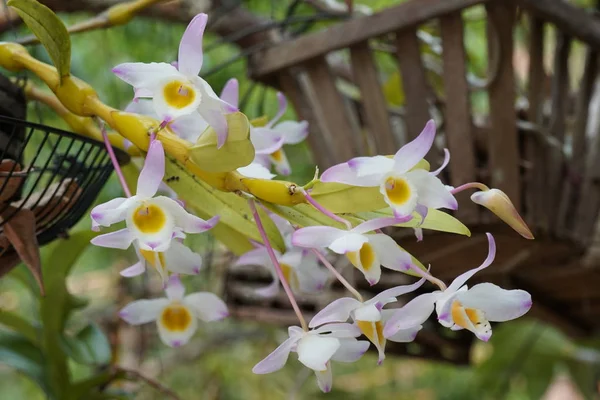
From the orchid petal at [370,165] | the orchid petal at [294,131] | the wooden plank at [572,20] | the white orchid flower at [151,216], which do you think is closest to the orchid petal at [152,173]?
the white orchid flower at [151,216]

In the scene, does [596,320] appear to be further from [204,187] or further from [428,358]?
[204,187]

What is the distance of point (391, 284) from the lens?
0.98 m

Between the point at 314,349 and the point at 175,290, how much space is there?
173mm

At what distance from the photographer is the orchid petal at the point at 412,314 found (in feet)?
1.19

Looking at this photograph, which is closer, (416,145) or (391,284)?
(416,145)

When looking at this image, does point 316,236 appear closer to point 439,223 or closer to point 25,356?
point 439,223

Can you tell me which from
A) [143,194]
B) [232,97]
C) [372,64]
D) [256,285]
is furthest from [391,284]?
[143,194]

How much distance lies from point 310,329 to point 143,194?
126 millimetres

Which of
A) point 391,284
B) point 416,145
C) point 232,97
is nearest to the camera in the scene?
point 416,145

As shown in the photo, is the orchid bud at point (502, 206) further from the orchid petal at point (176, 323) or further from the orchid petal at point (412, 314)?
the orchid petal at point (176, 323)

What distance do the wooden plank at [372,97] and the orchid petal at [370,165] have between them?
364 mm

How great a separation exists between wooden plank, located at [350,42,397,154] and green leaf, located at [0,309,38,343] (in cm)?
43

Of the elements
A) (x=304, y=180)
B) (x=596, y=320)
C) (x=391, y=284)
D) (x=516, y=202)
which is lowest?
(x=596, y=320)

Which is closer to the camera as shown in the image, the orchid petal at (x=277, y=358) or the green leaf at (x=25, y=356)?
the orchid petal at (x=277, y=358)
